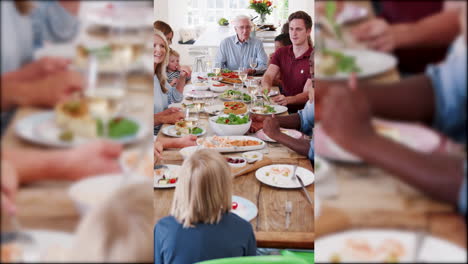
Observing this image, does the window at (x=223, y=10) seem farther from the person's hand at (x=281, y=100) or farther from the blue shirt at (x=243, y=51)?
the person's hand at (x=281, y=100)

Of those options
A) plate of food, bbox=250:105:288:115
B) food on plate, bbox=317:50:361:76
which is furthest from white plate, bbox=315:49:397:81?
plate of food, bbox=250:105:288:115

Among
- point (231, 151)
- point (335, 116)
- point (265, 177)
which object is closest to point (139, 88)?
point (335, 116)

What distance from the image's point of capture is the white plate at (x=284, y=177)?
4.85 feet

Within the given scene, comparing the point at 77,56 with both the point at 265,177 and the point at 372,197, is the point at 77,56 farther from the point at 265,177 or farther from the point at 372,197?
the point at 265,177

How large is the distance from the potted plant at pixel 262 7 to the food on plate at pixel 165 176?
1867 millimetres

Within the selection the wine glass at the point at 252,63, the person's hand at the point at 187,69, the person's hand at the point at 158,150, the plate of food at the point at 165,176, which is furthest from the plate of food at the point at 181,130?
the wine glass at the point at 252,63

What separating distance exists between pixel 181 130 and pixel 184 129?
0.01 m

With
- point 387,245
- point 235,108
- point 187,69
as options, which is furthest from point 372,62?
point 187,69

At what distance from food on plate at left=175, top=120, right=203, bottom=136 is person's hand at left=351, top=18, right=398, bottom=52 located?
1.58m

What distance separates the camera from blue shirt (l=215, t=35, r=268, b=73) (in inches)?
125

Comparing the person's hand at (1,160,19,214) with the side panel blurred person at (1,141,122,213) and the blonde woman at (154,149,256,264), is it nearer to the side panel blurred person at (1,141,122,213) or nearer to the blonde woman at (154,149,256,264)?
the side panel blurred person at (1,141,122,213)

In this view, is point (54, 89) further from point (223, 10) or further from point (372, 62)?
point (223, 10)

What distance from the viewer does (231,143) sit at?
1.81m

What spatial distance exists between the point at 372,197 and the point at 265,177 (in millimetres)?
1163
